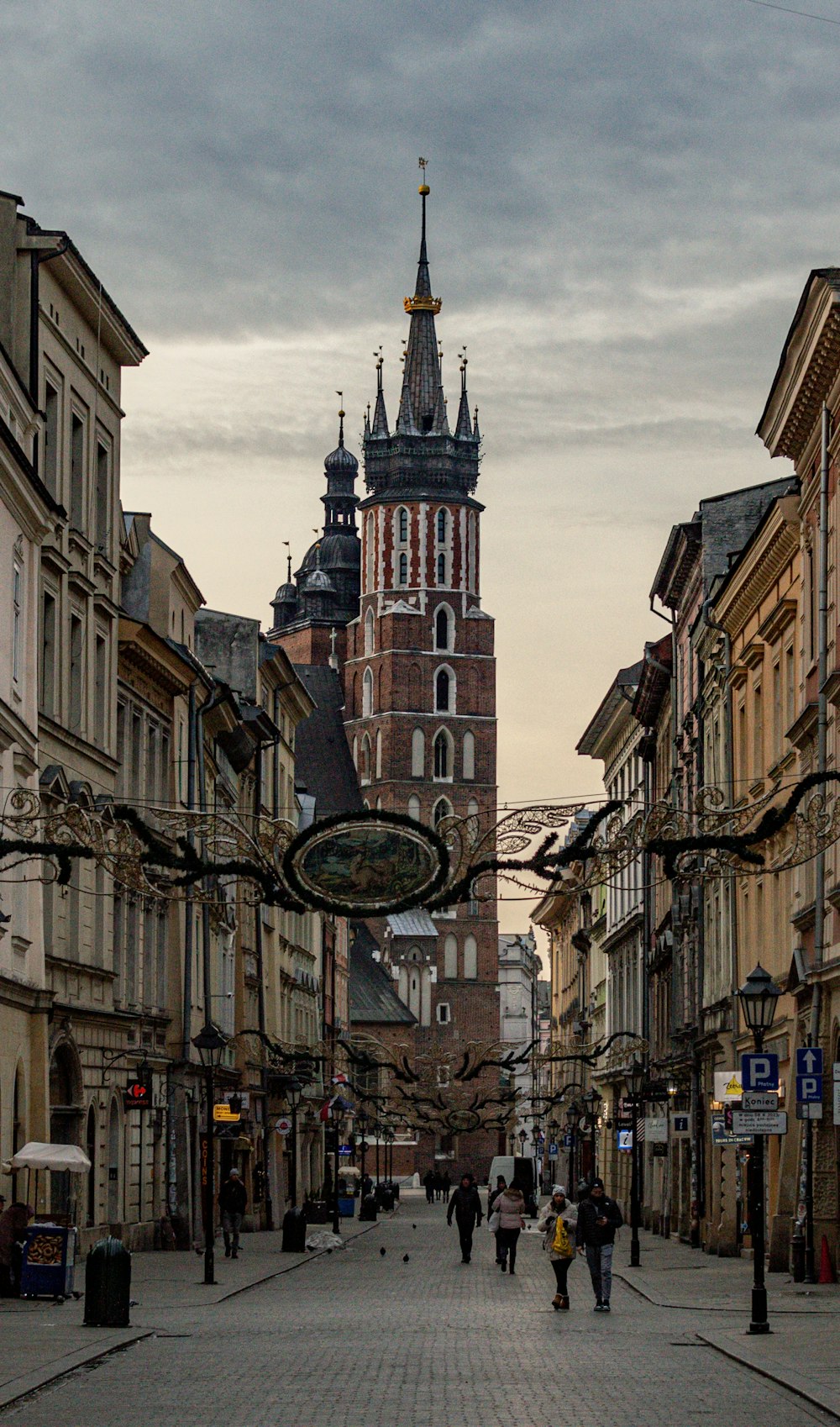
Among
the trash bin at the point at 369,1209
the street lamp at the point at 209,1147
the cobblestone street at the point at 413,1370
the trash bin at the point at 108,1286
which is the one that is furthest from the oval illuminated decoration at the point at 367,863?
the trash bin at the point at 369,1209

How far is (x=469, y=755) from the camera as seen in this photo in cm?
16375

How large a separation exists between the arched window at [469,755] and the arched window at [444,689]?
2548 mm

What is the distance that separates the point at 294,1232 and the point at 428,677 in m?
119

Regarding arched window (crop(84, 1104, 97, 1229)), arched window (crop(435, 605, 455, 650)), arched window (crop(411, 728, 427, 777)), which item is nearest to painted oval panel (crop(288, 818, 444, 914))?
arched window (crop(84, 1104, 97, 1229))

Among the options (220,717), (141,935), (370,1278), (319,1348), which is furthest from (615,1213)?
(220,717)

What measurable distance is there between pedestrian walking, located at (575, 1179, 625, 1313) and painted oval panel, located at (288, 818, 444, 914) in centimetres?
778

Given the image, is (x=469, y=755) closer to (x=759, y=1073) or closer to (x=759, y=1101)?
(x=759, y=1073)

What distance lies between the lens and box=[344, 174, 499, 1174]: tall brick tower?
160 meters

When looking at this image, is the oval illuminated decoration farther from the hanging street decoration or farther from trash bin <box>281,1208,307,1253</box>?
trash bin <box>281,1208,307,1253</box>

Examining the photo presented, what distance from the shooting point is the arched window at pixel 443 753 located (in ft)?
537

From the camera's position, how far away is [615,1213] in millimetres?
29469

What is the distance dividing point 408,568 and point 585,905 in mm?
70522

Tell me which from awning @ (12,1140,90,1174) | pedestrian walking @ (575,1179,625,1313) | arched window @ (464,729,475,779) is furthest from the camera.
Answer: arched window @ (464,729,475,779)

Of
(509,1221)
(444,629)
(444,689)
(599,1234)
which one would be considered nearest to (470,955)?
(444,689)
